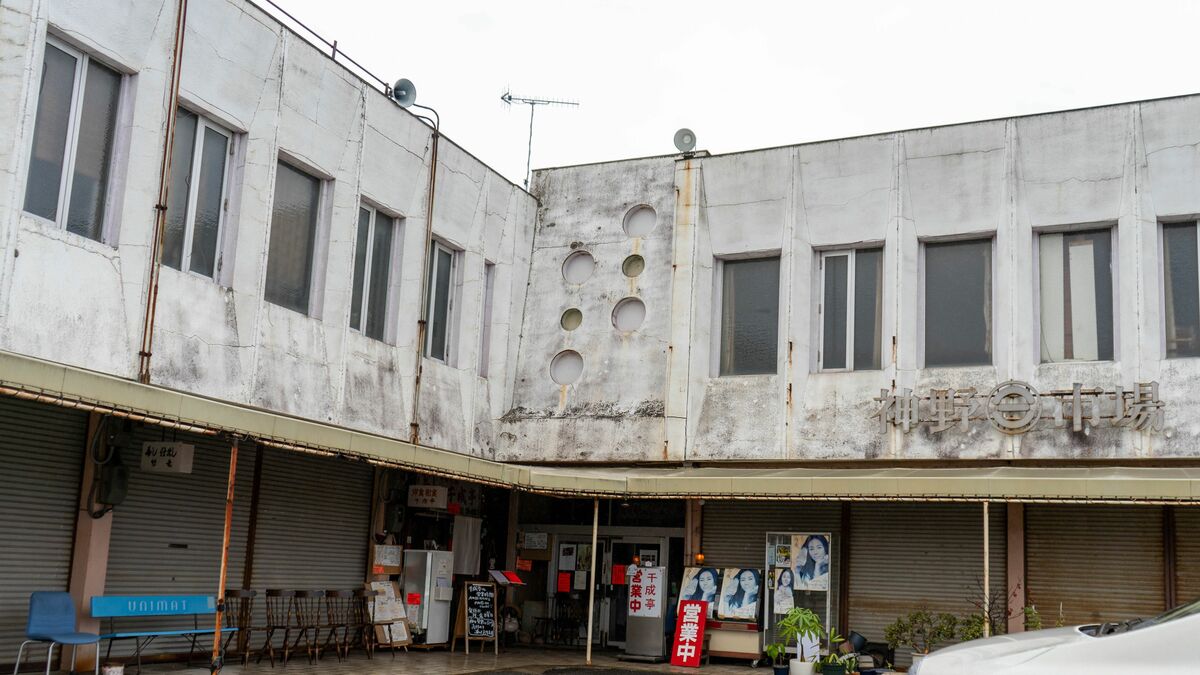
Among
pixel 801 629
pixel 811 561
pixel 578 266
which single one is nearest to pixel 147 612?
pixel 801 629

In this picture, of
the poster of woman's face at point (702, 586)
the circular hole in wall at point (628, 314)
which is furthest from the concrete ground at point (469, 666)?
the circular hole in wall at point (628, 314)

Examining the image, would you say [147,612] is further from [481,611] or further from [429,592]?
[481,611]

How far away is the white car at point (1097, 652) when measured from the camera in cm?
414

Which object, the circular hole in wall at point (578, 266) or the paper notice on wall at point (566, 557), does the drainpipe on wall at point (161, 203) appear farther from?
the paper notice on wall at point (566, 557)

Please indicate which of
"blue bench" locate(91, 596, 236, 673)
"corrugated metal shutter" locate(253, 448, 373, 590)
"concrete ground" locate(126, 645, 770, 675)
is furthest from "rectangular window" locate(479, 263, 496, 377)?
"blue bench" locate(91, 596, 236, 673)

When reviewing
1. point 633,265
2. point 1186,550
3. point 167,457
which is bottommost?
point 1186,550

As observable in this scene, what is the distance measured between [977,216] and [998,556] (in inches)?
183

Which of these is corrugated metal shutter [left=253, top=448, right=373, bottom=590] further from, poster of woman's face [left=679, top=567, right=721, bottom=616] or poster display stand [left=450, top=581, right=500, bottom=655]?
poster of woman's face [left=679, top=567, right=721, bottom=616]

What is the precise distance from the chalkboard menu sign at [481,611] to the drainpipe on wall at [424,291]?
8.16ft

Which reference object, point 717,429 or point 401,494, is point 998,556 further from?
point 401,494

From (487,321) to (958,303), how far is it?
721cm

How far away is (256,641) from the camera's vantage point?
14633 millimetres

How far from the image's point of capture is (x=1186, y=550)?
14.8 metres

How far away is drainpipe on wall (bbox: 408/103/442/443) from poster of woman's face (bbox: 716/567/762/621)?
4901mm
